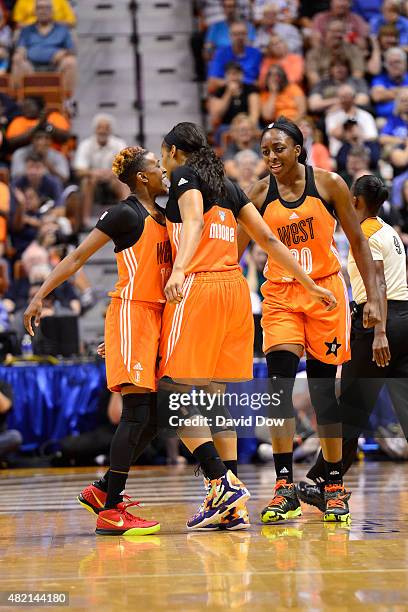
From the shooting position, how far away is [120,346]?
209 inches

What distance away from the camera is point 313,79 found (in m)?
14.2

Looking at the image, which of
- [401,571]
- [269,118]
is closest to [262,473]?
[401,571]

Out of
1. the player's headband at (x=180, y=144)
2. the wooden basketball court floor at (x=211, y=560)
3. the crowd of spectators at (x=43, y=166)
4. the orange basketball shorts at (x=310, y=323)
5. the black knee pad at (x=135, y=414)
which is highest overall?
the crowd of spectators at (x=43, y=166)

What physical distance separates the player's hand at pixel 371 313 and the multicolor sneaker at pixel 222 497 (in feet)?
3.24

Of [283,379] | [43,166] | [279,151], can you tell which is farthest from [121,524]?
[43,166]

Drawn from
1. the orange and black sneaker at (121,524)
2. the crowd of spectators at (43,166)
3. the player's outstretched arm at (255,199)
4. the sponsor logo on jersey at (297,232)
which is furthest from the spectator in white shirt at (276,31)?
the orange and black sneaker at (121,524)

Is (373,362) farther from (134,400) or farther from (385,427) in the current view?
(385,427)

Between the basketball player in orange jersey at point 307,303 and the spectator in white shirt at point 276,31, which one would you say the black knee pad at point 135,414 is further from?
the spectator in white shirt at point 276,31

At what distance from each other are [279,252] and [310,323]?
20.5 inches

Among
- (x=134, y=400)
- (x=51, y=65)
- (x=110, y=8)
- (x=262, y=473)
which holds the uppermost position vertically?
(x=110, y=8)

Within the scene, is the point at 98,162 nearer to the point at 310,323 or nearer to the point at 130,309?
the point at 310,323

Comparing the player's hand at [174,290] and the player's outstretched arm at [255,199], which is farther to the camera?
the player's outstretched arm at [255,199]

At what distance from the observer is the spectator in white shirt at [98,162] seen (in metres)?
12.6

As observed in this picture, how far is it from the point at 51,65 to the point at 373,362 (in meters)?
9.45
